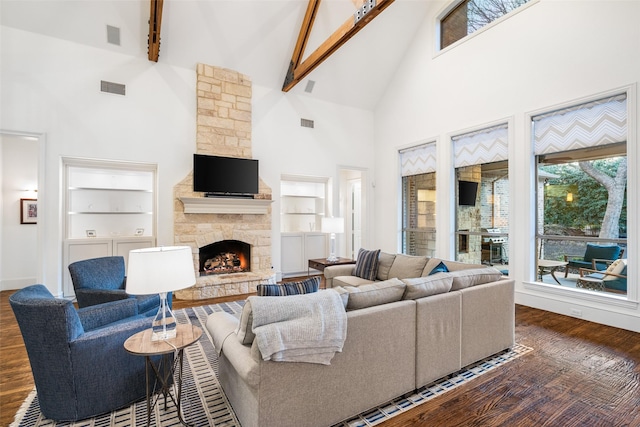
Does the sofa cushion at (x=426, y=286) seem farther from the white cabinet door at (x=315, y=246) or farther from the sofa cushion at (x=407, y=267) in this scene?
the white cabinet door at (x=315, y=246)

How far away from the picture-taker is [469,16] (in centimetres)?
559

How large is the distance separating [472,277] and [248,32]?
17.1 feet

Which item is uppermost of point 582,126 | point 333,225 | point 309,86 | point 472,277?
point 309,86

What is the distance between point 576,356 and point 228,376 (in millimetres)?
3152

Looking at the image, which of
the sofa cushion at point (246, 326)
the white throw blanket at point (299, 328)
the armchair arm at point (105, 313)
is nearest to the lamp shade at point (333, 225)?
the armchair arm at point (105, 313)

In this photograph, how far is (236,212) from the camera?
570 centimetres

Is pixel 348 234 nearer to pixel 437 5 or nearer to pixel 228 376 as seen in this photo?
pixel 437 5

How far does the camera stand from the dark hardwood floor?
2.06 meters

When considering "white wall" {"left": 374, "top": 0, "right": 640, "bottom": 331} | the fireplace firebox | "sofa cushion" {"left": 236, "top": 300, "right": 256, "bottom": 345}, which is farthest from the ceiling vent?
"sofa cushion" {"left": 236, "top": 300, "right": 256, "bottom": 345}

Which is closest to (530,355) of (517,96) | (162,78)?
(517,96)

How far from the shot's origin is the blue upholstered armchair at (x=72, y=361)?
1894 millimetres

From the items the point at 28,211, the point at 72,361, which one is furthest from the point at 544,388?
the point at 28,211

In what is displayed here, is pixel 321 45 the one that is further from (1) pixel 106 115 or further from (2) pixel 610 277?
(2) pixel 610 277

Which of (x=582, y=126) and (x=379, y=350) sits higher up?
(x=582, y=126)
